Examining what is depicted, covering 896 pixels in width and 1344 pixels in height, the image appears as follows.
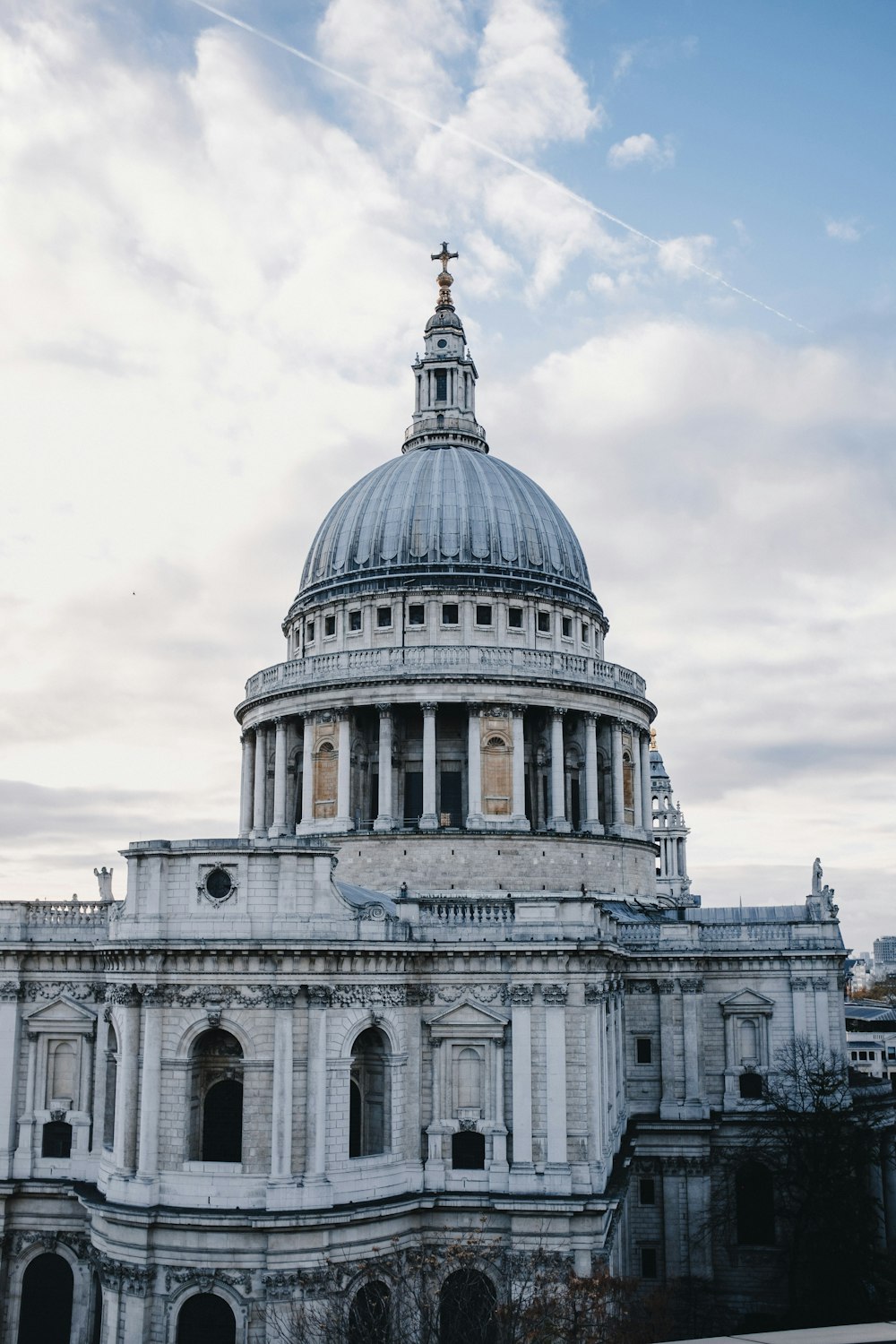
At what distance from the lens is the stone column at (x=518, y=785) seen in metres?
58.8

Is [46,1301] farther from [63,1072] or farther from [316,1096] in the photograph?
[316,1096]

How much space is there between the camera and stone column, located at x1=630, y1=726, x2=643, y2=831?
6656cm

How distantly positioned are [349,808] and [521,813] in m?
7.94

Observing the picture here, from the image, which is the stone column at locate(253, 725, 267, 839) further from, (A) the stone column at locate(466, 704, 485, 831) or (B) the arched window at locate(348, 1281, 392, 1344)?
(B) the arched window at locate(348, 1281, 392, 1344)

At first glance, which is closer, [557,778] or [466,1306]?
[466,1306]

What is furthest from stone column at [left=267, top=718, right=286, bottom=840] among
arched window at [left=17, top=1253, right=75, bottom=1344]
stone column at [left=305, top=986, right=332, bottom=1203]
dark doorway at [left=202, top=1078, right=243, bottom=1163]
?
arched window at [left=17, top=1253, right=75, bottom=1344]

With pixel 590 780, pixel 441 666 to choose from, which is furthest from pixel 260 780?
pixel 590 780

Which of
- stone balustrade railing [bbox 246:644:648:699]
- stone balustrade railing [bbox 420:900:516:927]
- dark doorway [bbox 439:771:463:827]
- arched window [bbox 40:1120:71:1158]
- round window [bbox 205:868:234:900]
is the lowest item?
arched window [bbox 40:1120:71:1158]

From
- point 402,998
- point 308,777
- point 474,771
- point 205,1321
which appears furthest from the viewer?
point 308,777

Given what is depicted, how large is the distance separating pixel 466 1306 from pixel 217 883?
52.5ft

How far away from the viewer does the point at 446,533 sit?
65.8 m

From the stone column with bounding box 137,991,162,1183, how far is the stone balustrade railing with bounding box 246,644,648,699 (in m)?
21.6

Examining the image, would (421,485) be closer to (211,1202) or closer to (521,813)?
(521,813)

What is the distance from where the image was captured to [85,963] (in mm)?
49062
